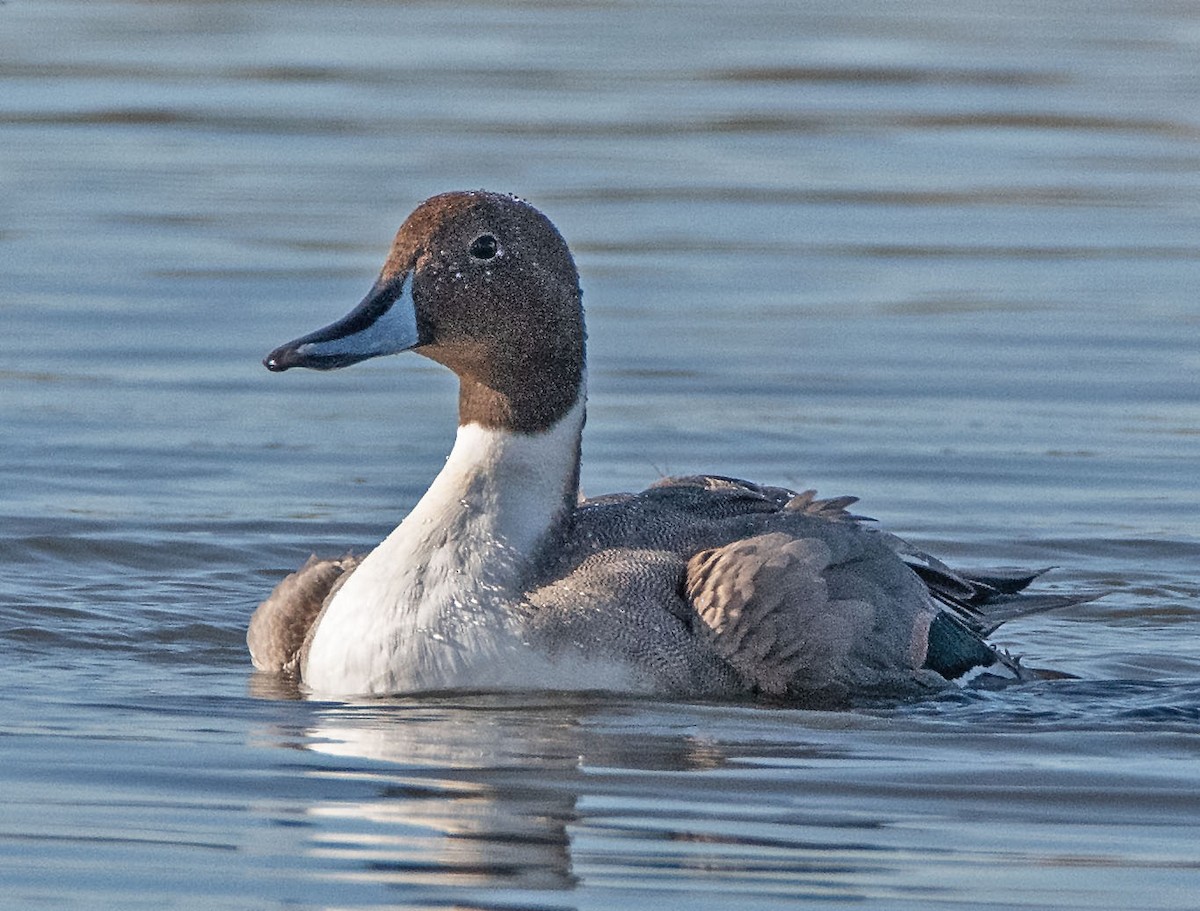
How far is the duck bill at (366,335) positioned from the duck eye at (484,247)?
0.66 feet

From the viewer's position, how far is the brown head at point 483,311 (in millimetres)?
7891

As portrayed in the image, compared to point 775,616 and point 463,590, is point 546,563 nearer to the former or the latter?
point 463,590

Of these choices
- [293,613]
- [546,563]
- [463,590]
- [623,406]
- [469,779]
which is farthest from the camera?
[623,406]

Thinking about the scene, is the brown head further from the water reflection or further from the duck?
the water reflection

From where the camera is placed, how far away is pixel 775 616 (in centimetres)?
768

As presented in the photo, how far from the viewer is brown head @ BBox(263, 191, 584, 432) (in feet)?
25.9

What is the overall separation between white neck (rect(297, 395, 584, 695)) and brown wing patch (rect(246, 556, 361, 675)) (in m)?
0.32

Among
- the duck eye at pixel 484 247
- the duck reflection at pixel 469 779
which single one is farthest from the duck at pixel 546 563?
the duck reflection at pixel 469 779

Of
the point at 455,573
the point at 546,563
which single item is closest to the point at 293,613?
the point at 455,573

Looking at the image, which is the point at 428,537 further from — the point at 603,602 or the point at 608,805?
the point at 608,805

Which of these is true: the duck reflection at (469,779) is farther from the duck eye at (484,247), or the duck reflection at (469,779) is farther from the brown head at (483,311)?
the duck eye at (484,247)

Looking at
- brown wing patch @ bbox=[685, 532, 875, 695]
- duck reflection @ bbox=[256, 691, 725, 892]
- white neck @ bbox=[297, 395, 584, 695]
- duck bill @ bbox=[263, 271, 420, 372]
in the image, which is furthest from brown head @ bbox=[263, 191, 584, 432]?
duck reflection @ bbox=[256, 691, 725, 892]

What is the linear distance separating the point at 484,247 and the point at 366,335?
44 cm

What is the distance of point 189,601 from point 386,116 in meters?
10.7
